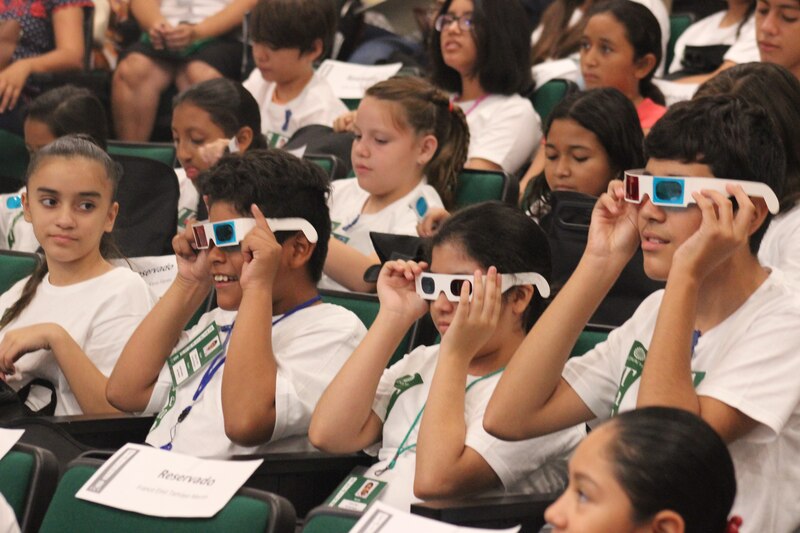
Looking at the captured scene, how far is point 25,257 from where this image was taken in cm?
455

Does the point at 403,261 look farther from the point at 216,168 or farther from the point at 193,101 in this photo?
the point at 193,101

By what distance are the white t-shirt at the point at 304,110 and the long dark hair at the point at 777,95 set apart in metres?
2.86

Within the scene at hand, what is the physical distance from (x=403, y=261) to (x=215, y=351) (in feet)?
2.07

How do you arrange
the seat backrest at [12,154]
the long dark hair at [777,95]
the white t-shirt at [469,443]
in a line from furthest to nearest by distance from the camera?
1. the seat backrest at [12,154]
2. the long dark hair at [777,95]
3. the white t-shirt at [469,443]

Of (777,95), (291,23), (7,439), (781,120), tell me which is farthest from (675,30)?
(7,439)

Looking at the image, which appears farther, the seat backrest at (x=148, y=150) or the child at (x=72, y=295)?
the seat backrest at (x=148, y=150)

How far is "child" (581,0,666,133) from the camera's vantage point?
18.0ft

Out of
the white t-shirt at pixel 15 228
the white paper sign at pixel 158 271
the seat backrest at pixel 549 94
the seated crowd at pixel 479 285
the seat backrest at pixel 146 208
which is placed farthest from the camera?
the seat backrest at pixel 549 94

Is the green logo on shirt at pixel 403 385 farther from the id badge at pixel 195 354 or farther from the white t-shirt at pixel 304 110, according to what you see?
the white t-shirt at pixel 304 110

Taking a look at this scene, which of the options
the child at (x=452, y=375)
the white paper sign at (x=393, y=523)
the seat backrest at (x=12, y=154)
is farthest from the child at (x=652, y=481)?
the seat backrest at (x=12, y=154)

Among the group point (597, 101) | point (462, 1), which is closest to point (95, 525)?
point (597, 101)

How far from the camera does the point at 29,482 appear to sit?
294cm

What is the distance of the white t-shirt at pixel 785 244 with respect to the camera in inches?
135

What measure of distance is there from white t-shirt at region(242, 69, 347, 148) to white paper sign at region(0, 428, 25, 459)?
3090 mm
